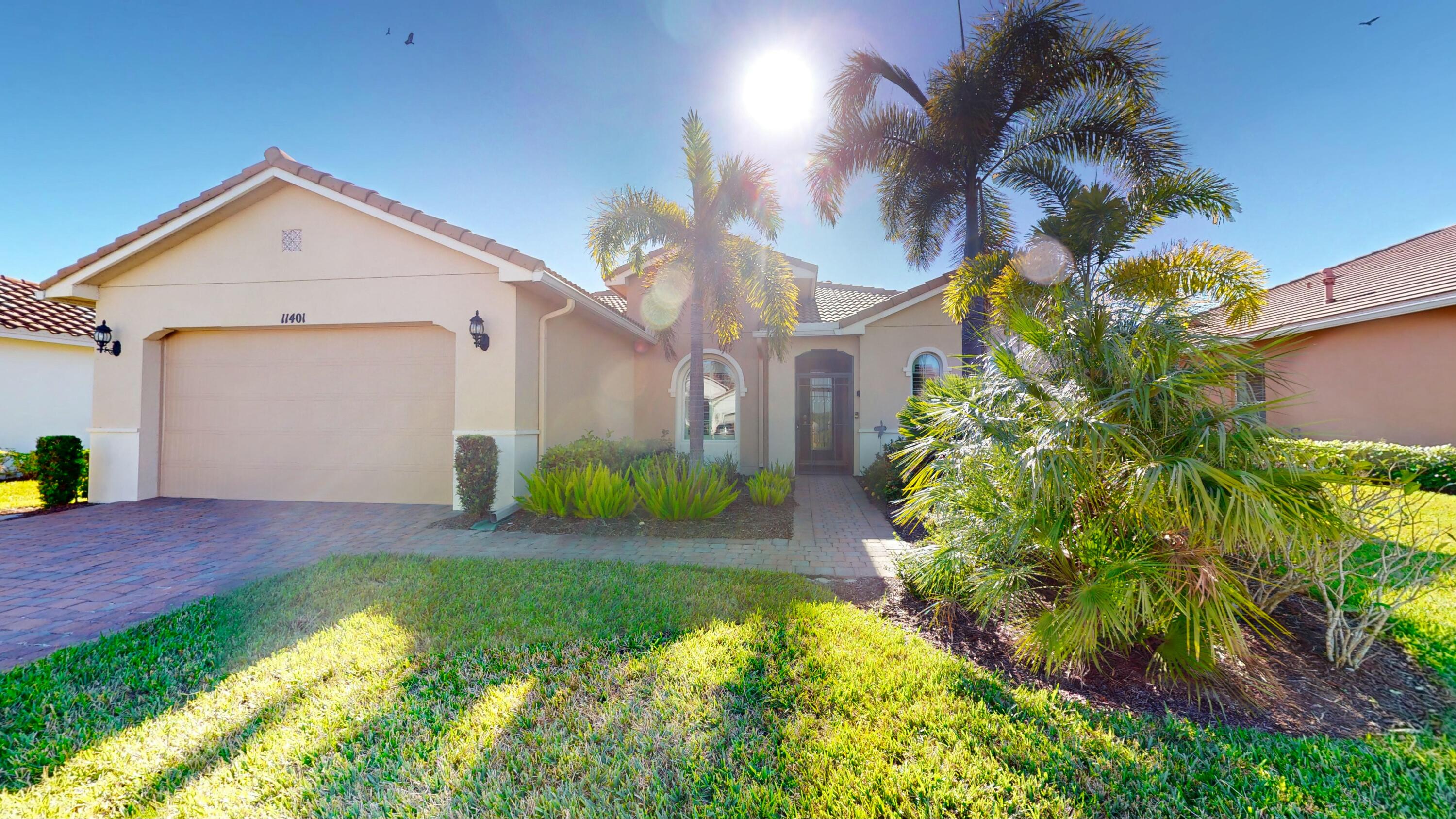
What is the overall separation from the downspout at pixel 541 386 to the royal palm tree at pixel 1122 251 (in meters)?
6.66

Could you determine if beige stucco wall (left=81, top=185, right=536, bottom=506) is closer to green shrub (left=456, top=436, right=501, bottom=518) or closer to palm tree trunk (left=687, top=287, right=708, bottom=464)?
green shrub (left=456, top=436, right=501, bottom=518)

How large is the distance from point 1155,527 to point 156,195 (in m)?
14.6

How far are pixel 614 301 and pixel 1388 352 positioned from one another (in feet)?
57.4

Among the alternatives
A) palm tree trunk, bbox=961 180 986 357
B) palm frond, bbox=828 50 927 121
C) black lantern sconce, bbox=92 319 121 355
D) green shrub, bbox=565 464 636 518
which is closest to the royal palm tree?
palm tree trunk, bbox=961 180 986 357

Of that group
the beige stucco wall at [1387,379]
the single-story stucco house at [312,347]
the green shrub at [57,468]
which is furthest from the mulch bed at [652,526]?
the beige stucco wall at [1387,379]

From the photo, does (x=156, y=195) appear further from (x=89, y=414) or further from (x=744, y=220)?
(x=744, y=220)

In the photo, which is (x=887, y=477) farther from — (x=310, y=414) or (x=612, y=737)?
(x=310, y=414)

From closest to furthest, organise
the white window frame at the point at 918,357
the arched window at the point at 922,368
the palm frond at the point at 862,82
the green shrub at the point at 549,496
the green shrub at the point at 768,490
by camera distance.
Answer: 1. the green shrub at the point at 549,496
2. the green shrub at the point at 768,490
3. the palm frond at the point at 862,82
4. the white window frame at the point at 918,357
5. the arched window at the point at 922,368

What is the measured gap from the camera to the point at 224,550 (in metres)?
5.84

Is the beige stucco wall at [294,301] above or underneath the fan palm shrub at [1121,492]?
above

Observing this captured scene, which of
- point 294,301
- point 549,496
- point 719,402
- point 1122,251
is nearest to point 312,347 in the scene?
point 294,301

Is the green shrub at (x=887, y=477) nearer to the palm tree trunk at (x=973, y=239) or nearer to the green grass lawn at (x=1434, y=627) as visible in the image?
the palm tree trunk at (x=973, y=239)

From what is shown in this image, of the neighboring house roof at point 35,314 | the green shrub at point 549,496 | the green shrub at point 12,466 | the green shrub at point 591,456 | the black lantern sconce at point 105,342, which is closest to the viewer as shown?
the green shrub at point 549,496

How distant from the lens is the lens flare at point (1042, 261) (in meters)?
6.95
